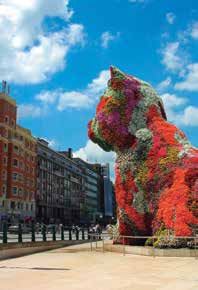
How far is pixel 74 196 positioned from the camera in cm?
9988

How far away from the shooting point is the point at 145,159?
1559cm

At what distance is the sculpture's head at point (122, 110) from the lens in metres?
16.8

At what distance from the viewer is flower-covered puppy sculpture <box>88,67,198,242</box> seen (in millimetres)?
13898

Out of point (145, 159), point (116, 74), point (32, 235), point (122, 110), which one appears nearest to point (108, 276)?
point (145, 159)

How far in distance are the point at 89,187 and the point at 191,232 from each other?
339ft

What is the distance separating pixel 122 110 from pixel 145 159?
2656 mm

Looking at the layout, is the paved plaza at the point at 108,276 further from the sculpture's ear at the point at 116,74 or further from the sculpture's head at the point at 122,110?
the sculpture's ear at the point at 116,74

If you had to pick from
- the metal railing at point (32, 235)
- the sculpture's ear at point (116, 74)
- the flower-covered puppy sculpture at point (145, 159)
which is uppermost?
the sculpture's ear at point (116, 74)

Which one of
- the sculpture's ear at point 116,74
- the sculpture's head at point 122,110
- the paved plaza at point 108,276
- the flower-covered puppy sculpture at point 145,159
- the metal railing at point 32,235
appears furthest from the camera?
the sculpture's ear at point 116,74

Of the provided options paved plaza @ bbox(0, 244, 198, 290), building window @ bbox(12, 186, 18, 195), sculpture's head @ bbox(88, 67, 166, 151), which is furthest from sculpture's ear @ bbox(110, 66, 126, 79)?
building window @ bbox(12, 186, 18, 195)

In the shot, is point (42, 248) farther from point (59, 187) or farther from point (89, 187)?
point (89, 187)

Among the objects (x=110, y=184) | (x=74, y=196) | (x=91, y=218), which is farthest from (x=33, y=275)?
(x=110, y=184)

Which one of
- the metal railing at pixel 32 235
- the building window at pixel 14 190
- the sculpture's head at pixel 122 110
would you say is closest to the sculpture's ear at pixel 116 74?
the sculpture's head at pixel 122 110

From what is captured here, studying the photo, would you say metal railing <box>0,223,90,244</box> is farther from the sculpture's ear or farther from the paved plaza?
the sculpture's ear
